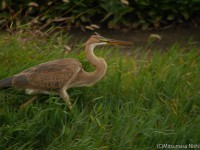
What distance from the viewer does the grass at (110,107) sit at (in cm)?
517

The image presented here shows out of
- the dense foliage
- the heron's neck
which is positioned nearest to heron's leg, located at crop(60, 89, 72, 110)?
the heron's neck

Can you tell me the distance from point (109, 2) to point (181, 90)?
263 cm

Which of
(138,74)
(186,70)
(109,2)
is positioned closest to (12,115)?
(138,74)

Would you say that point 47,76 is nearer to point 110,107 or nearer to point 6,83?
point 6,83

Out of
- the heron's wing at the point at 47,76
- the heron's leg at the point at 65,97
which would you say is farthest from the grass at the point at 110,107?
the heron's wing at the point at 47,76

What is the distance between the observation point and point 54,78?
553cm

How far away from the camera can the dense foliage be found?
8195mm

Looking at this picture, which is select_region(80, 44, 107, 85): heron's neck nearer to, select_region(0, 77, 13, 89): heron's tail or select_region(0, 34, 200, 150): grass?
select_region(0, 34, 200, 150): grass

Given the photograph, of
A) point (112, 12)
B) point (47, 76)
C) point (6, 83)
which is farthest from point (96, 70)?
point (112, 12)

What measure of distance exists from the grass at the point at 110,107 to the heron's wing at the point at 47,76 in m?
0.16

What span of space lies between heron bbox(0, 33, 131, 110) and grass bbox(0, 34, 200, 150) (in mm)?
115

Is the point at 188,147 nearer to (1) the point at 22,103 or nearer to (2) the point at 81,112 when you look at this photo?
(2) the point at 81,112

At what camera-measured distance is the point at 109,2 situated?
819cm

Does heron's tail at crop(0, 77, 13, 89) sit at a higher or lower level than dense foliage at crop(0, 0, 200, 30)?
lower
